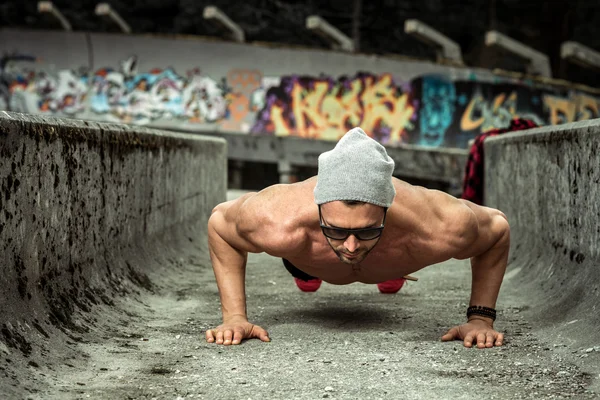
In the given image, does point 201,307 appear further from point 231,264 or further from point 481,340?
point 481,340

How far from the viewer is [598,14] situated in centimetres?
2220

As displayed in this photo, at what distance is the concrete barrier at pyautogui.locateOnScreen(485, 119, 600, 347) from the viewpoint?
3.72 meters

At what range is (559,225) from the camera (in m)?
4.50

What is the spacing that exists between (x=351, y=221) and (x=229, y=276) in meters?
0.84

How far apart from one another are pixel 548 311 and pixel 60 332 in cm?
230

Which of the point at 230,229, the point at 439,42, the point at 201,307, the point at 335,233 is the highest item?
the point at 439,42

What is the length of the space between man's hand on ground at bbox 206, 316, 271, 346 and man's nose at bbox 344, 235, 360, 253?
27.4 inches

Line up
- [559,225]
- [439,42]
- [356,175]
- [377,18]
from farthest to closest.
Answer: [377,18], [439,42], [559,225], [356,175]

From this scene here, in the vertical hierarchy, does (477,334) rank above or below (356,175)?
below

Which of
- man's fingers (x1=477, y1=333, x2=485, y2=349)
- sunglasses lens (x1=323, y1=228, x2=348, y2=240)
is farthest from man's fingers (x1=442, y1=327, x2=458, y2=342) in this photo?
sunglasses lens (x1=323, y1=228, x2=348, y2=240)

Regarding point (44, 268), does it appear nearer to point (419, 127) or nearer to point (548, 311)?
point (548, 311)

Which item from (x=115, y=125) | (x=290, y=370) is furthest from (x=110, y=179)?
(x=290, y=370)

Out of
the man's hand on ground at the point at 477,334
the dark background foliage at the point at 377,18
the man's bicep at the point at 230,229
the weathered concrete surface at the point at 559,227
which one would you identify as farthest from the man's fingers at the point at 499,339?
the dark background foliage at the point at 377,18

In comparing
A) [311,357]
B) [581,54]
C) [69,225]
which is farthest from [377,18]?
[311,357]
